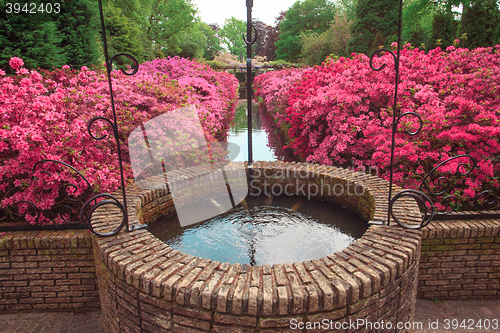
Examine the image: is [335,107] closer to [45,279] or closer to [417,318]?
[417,318]

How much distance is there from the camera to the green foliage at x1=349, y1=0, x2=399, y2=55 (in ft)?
72.4

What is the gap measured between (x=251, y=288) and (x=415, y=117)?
13.9 ft

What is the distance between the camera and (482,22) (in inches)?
511

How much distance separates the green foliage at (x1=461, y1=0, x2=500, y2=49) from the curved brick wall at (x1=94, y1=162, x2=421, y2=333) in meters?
14.8

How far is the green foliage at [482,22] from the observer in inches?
507

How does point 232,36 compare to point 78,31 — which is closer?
point 78,31

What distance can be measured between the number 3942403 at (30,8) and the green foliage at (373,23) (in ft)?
61.9

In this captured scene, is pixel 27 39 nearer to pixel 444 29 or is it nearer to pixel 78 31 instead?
pixel 78 31

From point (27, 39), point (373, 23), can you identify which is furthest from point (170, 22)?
point (27, 39)

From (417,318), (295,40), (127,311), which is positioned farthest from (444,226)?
Answer: (295,40)

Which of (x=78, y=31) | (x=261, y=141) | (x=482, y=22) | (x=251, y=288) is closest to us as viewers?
(x=251, y=288)

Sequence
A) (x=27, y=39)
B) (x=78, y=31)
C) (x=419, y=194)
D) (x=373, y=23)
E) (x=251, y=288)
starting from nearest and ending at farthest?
(x=251, y=288) → (x=419, y=194) → (x=27, y=39) → (x=78, y=31) → (x=373, y=23)

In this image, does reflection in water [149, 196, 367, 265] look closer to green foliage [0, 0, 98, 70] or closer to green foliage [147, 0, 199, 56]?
green foliage [0, 0, 98, 70]

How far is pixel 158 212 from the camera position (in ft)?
12.1
